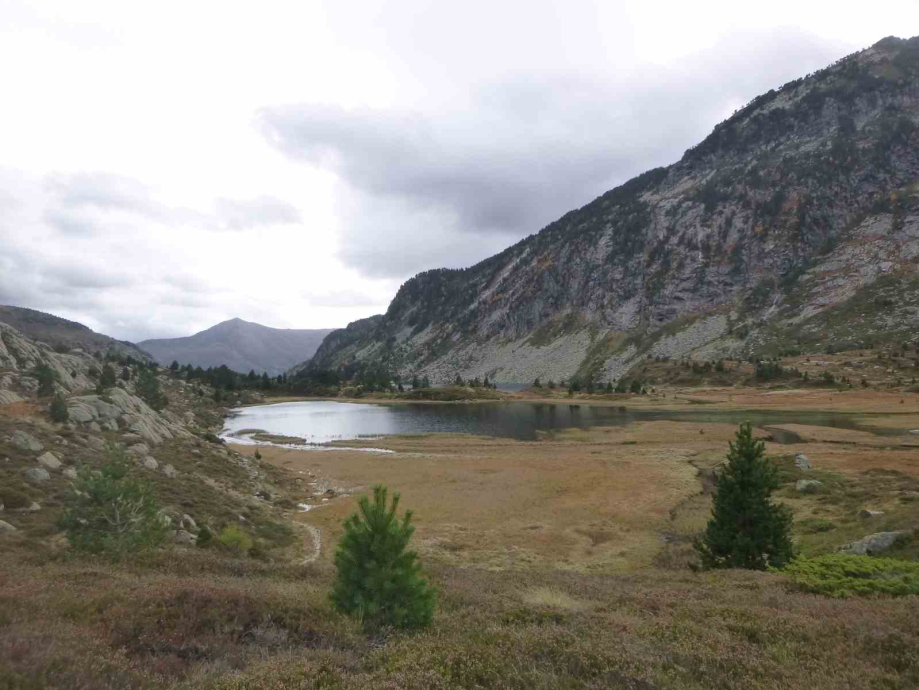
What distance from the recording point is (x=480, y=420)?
87.6 meters

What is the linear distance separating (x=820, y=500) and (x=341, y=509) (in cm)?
2767

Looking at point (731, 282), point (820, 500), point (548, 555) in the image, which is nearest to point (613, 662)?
point (548, 555)

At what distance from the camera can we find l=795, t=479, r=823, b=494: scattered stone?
2888cm

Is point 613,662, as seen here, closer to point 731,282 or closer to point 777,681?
point 777,681

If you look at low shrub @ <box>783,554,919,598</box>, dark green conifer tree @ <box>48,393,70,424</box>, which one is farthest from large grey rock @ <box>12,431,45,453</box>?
low shrub @ <box>783,554,919,598</box>

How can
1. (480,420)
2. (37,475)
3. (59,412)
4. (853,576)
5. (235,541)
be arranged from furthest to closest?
1. (480,420)
2. (59,412)
3. (37,475)
4. (235,541)
5. (853,576)

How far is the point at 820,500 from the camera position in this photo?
26.9m

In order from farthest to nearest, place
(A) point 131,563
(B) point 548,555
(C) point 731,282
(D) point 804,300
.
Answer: (C) point 731,282
(D) point 804,300
(B) point 548,555
(A) point 131,563

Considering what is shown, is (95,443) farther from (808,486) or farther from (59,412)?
(808,486)

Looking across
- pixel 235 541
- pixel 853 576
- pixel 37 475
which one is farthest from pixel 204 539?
pixel 853 576

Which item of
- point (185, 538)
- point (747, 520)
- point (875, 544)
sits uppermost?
point (747, 520)

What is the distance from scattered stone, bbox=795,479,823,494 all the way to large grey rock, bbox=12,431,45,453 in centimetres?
4093

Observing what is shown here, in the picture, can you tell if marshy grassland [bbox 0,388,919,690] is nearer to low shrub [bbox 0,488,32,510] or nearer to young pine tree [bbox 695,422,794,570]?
young pine tree [bbox 695,422,794,570]

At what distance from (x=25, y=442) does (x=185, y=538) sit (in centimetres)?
1089
